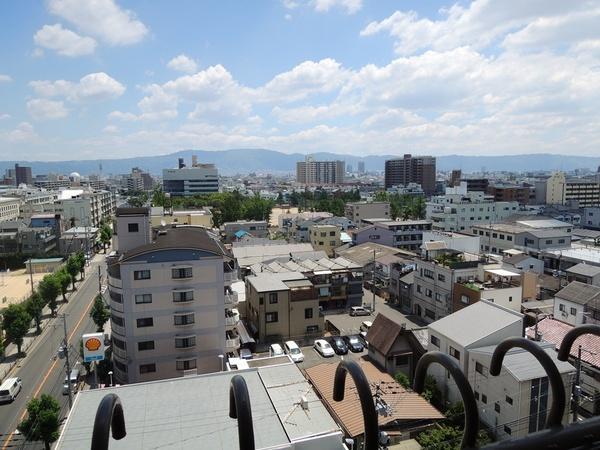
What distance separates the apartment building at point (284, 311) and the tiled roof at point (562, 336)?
7513 mm

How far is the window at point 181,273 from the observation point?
1317 cm

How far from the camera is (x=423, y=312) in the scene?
18.8m

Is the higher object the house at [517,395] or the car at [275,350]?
the house at [517,395]

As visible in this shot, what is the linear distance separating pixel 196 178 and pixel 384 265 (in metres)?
59.2

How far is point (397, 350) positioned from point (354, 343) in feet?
8.65

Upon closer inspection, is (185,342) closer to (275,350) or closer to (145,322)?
(145,322)

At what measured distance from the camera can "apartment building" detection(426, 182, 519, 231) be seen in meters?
37.1

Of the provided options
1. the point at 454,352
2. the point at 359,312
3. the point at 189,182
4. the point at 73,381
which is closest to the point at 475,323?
the point at 454,352

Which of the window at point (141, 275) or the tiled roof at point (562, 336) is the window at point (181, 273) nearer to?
the window at point (141, 275)

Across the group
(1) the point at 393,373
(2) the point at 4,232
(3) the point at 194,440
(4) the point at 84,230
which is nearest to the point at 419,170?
(4) the point at 84,230

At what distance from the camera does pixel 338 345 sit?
15.9m

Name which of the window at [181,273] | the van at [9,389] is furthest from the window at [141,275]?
the van at [9,389]

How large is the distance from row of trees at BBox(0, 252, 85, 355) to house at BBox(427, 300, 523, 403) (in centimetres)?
1426

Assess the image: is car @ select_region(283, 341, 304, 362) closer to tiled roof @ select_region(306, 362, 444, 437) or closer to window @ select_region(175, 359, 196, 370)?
→ tiled roof @ select_region(306, 362, 444, 437)
